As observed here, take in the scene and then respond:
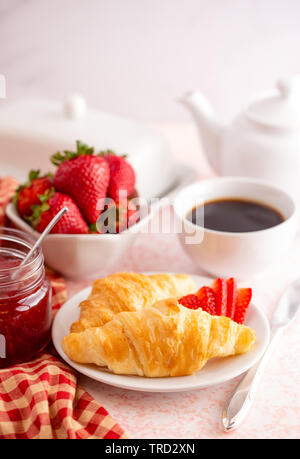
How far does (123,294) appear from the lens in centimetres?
108

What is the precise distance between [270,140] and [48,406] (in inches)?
35.3

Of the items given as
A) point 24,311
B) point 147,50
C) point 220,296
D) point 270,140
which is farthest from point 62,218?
point 147,50

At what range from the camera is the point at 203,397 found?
1002 millimetres

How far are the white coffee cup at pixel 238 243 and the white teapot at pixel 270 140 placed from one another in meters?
0.18

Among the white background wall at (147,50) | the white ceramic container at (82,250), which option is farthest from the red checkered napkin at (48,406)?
the white background wall at (147,50)

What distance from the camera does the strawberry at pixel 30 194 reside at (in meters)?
1.30

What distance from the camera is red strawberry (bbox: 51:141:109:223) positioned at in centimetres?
127

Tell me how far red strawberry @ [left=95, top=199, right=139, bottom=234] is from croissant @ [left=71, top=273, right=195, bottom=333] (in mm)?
180

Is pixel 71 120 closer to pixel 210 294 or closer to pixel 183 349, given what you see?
pixel 210 294

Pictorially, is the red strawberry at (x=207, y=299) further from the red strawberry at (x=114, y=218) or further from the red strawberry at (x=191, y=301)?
the red strawberry at (x=114, y=218)

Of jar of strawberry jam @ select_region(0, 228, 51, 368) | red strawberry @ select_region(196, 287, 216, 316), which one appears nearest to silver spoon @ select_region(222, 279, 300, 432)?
red strawberry @ select_region(196, 287, 216, 316)

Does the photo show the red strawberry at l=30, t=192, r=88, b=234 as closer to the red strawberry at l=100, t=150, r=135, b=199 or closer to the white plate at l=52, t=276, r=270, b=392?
the red strawberry at l=100, t=150, r=135, b=199
